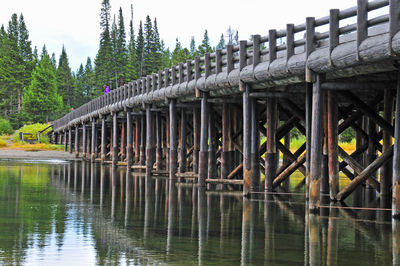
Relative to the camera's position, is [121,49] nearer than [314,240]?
No

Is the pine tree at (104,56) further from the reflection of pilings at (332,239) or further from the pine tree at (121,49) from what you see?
the reflection of pilings at (332,239)

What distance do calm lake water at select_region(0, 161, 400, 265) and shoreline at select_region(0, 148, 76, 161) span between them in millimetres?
31703

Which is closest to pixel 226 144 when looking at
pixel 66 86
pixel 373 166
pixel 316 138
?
pixel 316 138

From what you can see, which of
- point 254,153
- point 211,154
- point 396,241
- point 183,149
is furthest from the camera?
point 183,149

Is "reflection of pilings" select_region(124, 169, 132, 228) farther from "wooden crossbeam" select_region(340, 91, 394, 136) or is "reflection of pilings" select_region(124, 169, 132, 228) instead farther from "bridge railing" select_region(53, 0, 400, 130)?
"wooden crossbeam" select_region(340, 91, 394, 136)

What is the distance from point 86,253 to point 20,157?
42.2 meters

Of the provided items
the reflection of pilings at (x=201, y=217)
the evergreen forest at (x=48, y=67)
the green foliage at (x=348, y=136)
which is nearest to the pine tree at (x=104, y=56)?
the evergreen forest at (x=48, y=67)

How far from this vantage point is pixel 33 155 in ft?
173

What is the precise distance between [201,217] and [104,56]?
91.3 metres

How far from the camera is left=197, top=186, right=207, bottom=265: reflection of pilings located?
10797 millimetres

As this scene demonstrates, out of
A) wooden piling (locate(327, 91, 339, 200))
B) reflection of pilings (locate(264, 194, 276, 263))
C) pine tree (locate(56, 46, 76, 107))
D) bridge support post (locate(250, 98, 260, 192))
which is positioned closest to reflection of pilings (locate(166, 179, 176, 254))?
reflection of pilings (locate(264, 194, 276, 263))

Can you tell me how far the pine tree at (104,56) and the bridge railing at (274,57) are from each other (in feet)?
244

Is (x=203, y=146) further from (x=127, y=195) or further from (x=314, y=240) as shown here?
(x=314, y=240)

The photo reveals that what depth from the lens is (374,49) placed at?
43.4 feet
